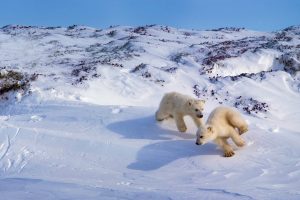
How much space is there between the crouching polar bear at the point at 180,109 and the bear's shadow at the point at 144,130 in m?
0.25

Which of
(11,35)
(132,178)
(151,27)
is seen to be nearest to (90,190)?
(132,178)

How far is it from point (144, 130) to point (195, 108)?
1.51 meters

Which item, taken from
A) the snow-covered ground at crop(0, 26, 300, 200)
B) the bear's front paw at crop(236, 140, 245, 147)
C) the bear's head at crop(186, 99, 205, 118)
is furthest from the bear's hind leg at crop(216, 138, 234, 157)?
the bear's head at crop(186, 99, 205, 118)

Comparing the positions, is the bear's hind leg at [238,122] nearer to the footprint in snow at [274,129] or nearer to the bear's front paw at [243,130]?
the bear's front paw at [243,130]

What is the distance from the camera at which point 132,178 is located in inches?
339

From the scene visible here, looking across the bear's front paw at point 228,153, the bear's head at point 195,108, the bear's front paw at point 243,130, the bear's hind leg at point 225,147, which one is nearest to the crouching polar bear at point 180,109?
→ the bear's head at point 195,108

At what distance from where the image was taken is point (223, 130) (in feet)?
31.9

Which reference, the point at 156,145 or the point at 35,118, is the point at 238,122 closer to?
the point at 156,145

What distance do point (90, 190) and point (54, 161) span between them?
102 inches

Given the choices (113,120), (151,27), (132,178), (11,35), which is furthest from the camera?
(151,27)

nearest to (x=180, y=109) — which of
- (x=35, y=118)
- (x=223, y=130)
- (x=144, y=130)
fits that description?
(x=144, y=130)

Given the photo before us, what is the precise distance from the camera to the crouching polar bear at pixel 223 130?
9.52m

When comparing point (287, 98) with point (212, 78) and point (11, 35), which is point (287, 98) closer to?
point (212, 78)

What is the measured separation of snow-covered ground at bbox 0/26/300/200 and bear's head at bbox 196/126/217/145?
14.9 inches
